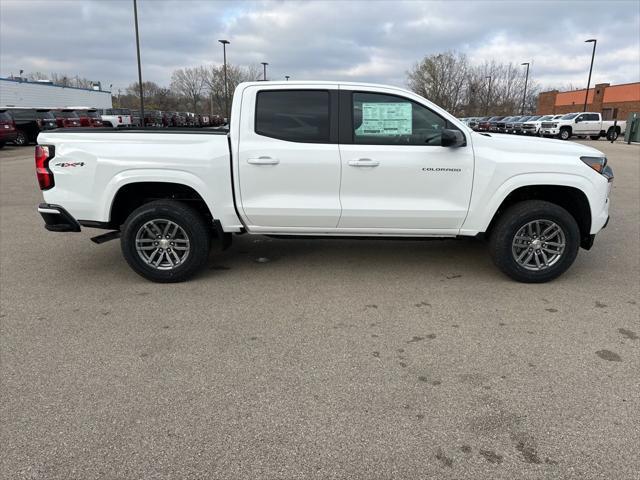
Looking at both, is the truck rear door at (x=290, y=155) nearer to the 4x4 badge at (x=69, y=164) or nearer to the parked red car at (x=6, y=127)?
the 4x4 badge at (x=69, y=164)

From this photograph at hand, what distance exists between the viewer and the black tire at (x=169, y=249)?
4.76m

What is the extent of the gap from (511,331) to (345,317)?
132 cm

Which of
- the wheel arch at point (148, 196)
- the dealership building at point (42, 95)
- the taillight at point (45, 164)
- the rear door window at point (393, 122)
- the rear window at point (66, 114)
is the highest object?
the dealership building at point (42, 95)

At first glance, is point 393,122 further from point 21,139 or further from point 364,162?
point 21,139

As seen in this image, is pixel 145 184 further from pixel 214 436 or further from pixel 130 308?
pixel 214 436

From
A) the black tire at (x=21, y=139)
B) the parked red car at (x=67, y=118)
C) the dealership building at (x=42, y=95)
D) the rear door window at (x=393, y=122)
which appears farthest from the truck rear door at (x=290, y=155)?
the dealership building at (x=42, y=95)

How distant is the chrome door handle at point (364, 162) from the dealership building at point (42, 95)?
39.9 meters

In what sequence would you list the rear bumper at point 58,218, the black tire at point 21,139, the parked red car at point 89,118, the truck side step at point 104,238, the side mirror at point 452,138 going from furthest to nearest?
the parked red car at point 89,118, the black tire at point 21,139, the truck side step at point 104,238, the rear bumper at point 58,218, the side mirror at point 452,138

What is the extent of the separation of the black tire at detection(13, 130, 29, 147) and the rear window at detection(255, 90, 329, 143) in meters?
23.2

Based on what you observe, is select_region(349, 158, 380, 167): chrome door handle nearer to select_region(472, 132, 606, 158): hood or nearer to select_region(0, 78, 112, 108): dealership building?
select_region(472, 132, 606, 158): hood

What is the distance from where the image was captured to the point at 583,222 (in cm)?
495

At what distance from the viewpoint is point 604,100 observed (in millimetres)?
53188

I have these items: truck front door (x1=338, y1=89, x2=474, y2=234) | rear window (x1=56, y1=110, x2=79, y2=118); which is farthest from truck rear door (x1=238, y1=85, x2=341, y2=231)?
rear window (x1=56, y1=110, x2=79, y2=118)

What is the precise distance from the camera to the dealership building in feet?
140
